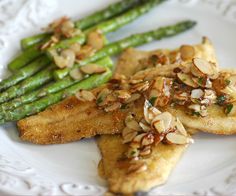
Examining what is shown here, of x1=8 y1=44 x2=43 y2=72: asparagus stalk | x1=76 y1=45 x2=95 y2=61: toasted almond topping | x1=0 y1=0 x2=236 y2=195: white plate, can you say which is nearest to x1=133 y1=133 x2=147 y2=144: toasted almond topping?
x1=0 y1=0 x2=236 y2=195: white plate

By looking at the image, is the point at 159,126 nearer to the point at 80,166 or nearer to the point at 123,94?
the point at 123,94

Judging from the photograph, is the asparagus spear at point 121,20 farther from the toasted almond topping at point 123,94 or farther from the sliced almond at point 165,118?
the sliced almond at point 165,118

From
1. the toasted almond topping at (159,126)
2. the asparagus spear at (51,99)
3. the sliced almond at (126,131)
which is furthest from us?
the asparagus spear at (51,99)

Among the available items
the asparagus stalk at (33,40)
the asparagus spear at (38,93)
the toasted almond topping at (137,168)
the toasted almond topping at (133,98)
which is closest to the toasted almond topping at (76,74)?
the asparagus spear at (38,93)

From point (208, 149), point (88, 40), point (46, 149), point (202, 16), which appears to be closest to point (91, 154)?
point (46, 149)

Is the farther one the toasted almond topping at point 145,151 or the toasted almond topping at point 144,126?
the toasted almond topping at point 144,126

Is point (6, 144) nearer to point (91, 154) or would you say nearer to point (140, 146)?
point (91, 154)
